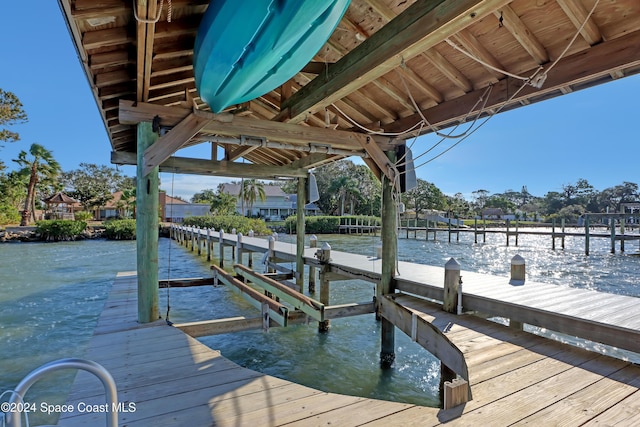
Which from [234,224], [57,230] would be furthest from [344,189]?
[57,230]

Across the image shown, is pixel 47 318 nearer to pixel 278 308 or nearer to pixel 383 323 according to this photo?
pixel 278 308

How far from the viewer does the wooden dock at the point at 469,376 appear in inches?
87.9

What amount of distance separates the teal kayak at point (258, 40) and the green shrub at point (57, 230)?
101ft

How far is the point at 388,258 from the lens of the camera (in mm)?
5590

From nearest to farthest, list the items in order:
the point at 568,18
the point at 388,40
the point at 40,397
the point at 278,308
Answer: the point at 388,40 < the point at 568,18 < the point at 40,397 < the point at 278,308

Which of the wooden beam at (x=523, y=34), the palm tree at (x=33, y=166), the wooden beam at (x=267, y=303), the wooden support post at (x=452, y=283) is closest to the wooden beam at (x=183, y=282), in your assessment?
the wooden beam at (x=267, y=303)

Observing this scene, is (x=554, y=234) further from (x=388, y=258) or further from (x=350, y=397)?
(x=350, y=397)

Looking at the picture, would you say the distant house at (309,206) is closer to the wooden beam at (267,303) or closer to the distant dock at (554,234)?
the distant dock at (554,234)

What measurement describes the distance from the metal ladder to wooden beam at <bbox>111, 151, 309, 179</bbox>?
219 inches

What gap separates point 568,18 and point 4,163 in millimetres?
38682

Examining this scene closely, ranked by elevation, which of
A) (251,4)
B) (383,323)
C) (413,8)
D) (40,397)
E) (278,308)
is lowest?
(40,397)

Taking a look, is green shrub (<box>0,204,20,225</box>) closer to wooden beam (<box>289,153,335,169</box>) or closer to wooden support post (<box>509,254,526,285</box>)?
wooden beam (<box>289,153,335,169</box>)

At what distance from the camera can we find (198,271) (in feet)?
44.0

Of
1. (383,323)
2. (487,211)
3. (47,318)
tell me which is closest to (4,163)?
(47,318)
